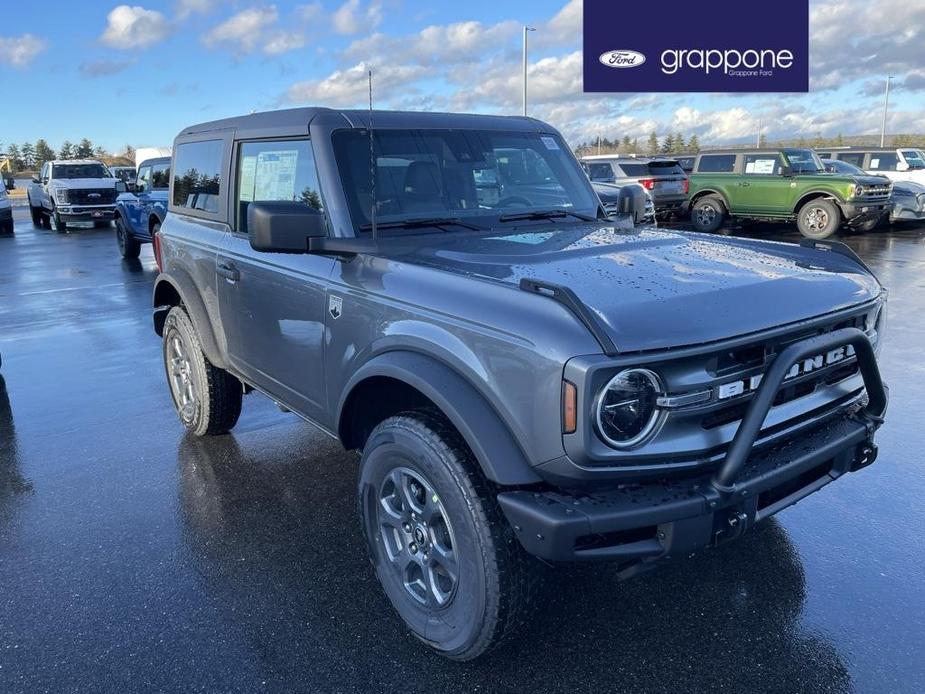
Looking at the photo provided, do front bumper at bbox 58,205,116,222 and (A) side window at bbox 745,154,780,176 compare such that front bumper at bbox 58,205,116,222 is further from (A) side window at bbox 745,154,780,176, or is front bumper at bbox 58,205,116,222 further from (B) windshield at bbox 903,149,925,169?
(B) windshield at bbox 903,149,925,169

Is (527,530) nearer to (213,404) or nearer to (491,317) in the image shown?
(491,317)

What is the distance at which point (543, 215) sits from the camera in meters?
3.86

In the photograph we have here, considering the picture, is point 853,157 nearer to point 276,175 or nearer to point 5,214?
point 276,175

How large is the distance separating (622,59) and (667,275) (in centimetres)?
1953

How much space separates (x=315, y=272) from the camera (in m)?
3.34

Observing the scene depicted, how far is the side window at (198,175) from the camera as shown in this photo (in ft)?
14.6

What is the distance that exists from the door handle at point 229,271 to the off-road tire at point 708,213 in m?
15.1

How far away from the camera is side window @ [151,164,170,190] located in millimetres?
14234

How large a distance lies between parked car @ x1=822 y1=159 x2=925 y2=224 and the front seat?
54.0 feet

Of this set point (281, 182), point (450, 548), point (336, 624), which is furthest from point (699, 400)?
point (281, 182)

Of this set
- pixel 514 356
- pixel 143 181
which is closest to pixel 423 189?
pixel 514 356

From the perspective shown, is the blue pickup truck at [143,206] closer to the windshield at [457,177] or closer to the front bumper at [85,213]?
the front bumper at [85,213]

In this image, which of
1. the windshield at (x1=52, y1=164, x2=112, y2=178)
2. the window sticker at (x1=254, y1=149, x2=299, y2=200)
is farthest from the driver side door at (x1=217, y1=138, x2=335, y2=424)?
the windshield at (x1=52, y1=164, x2=112, y2=178)

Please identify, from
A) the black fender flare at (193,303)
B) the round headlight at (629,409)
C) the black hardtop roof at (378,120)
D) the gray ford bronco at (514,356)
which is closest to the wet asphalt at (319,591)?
the gray ford bronco at (514,356)
